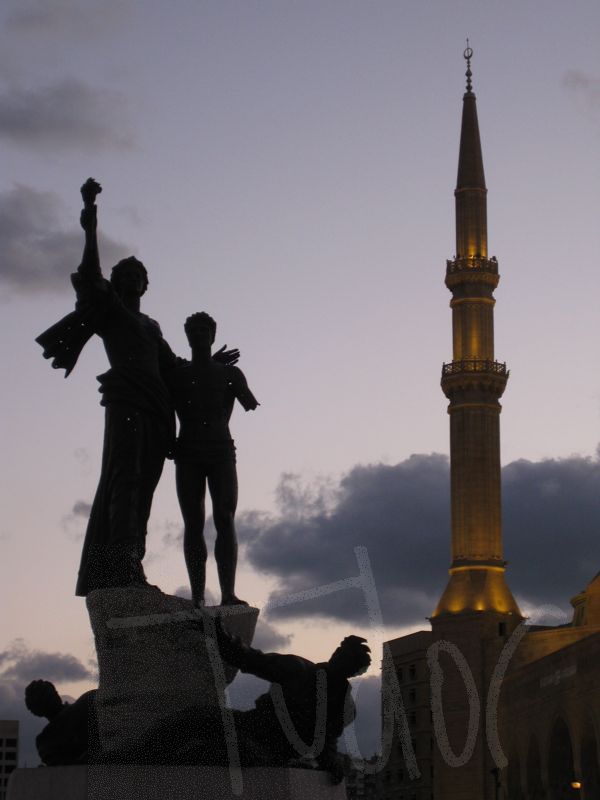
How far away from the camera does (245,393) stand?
16062mm

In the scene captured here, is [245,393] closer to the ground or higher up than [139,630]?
higher up

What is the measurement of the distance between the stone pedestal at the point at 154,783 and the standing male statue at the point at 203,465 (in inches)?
89.1

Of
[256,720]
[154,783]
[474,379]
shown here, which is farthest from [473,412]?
[154,783]

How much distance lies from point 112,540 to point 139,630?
103cm

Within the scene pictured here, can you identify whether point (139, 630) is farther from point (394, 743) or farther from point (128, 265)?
point (394, 743)

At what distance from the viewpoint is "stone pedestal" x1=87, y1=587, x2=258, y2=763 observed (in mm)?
13914

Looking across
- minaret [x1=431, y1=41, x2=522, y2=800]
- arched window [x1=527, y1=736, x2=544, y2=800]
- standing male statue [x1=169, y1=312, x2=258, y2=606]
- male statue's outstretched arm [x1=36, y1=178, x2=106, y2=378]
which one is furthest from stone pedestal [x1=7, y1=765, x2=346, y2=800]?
minaret [x1=431, y1=41, x2=522, y2=800]

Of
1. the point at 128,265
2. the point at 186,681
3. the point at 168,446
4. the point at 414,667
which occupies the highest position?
the point at 414,667

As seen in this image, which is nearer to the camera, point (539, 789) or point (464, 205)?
point (539, 789)

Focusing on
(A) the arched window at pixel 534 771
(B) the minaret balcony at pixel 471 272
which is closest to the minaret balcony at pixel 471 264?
(B) the minaret balcony at pixel 471 272

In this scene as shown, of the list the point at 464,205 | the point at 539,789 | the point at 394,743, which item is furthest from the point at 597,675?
the point at 394,743

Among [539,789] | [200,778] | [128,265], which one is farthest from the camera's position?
[539,789]

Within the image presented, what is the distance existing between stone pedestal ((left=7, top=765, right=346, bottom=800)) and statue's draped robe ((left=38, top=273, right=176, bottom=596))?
189 centimetres

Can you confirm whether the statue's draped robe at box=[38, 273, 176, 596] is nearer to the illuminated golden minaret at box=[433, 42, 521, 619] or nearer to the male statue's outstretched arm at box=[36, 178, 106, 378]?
the male statue's outstretched arm at box=[36, 178, 106, 378]
